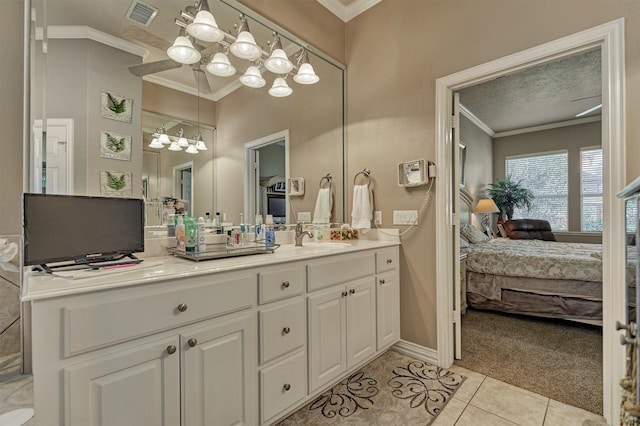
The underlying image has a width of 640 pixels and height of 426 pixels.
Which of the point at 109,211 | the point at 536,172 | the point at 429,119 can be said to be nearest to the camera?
the point at 109,211

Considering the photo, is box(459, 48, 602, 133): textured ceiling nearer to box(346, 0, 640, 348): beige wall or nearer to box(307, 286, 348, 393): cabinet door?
box(346, 0, 640, 348): beige wall

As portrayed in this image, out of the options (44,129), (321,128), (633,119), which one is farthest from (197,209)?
(633,119)

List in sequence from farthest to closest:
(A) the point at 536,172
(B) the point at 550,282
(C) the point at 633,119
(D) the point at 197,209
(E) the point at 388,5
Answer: (A) the point at 536,172 < (B) the point at 550,282 < (E) the point at 388,5 < (D) the point at 197,209 < (C) the point at 633,119

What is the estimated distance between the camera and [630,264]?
1.35m

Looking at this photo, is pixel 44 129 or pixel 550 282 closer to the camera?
pixel 44 129

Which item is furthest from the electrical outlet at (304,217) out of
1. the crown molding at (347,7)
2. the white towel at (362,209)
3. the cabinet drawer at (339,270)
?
the crown molding at (347,7)

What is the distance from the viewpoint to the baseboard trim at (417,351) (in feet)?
7.33

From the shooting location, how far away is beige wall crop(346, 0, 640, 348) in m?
1.69

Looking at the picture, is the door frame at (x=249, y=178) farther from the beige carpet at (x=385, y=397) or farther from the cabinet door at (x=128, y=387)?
the beige carpet at (x=385, y=397)

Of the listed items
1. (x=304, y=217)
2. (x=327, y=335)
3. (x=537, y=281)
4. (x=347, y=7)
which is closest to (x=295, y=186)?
(x=304, y=217)

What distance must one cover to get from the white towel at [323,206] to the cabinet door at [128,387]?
1705mm

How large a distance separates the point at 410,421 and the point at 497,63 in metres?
2.28

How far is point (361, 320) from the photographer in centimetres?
202

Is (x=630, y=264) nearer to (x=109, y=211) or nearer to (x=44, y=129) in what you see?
(x=109, y=211)
